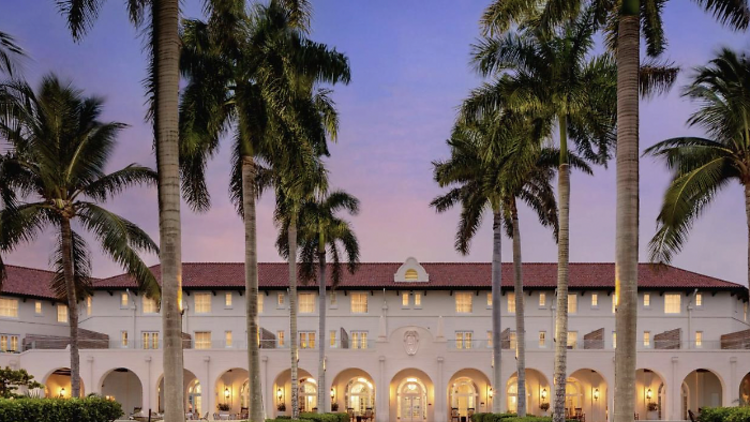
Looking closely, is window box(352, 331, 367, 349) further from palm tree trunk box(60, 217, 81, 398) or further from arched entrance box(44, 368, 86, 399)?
palm tree trunk box(60, 217, 81, 398)

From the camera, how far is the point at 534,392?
5125 cm

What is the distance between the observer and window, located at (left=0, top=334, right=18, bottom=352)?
49825mm

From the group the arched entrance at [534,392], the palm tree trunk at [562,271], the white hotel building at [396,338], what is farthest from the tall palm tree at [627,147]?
the arched entrance at [534,392]

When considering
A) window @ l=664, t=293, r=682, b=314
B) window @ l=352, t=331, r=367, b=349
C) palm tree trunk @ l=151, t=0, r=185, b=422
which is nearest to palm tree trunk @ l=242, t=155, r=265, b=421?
palm tree trunk @ l=151, t=0, r=185, b=422

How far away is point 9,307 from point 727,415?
151ft

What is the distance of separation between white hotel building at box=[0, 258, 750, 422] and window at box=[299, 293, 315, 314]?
0.08m

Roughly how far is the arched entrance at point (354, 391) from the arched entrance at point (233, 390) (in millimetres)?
6339

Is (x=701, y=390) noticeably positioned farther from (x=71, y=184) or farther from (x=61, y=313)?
(x=61, y=313)

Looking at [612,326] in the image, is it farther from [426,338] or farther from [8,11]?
[8,11]

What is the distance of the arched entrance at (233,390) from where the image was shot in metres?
51.3

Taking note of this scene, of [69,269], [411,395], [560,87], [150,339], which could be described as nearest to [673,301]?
[411,395]

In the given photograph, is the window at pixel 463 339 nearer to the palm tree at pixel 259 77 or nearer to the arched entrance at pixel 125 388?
the arched entrance at pixel 125 388

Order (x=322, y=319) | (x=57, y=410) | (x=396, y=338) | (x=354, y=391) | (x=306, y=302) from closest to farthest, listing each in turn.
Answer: (x=57, y=410) → (x=322, y=319) → (x=396, y=338) → (x=354, y=391) → (x=306, y=302)

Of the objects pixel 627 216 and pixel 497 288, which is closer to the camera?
pixel 627 216
